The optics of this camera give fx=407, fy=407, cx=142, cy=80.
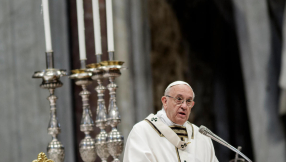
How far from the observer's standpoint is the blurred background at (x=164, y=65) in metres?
3.40

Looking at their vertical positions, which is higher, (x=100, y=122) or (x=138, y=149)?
(x=100, y=122)

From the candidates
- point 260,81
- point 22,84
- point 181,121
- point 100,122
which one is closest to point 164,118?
point 181,121

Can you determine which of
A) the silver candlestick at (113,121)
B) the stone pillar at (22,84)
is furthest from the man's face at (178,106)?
the stone pillar at (22,84)

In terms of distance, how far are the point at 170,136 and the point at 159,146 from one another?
0.29 ft

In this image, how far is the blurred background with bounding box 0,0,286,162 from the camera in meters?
3.40

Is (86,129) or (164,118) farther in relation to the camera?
(86,129)

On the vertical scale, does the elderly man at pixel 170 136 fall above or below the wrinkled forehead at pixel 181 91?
below

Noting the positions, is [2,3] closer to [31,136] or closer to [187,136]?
[31,136]

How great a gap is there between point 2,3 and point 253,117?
2345mm

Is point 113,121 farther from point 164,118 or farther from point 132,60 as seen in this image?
point 132,60

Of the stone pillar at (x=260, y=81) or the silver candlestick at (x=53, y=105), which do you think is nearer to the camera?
the silver candlestick at (x=53, y=105)

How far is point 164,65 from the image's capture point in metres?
3.92

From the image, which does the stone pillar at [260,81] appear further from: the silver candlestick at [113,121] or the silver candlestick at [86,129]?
the silver candlestick at [86,129]

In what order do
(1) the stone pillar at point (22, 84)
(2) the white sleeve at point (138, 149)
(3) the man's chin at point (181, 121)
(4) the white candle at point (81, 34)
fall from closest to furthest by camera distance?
(2) the white sleeve at point (138, 149)
(3) the man's chin at point (181, 121)
(4) the white candle at point (81, 34)
(1) the stone pillar at point (22, 84)
